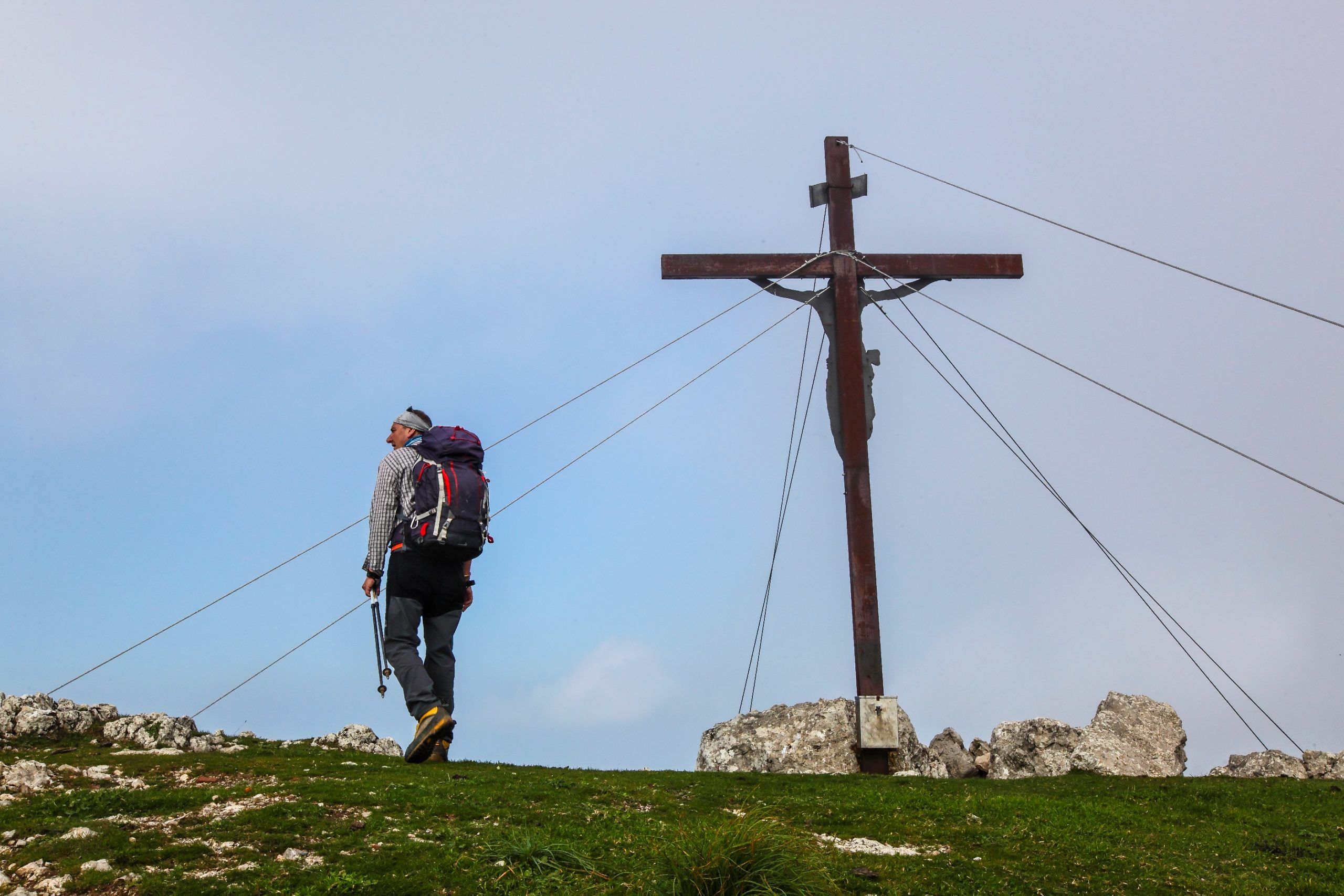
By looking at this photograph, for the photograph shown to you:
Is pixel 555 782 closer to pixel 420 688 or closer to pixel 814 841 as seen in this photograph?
pixel 420 688

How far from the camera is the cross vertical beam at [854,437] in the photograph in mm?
12758

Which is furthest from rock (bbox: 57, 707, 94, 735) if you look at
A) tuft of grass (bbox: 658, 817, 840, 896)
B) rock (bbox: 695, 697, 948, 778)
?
tuft of grass (bbox: 658, 817, 840, 896)

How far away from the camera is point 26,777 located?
834cm

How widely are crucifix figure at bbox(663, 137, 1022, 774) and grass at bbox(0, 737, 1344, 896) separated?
3.20 meters

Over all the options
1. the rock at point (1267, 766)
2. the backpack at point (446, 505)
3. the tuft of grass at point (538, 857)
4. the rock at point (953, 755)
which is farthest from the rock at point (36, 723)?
the rock at point (1267, 766)

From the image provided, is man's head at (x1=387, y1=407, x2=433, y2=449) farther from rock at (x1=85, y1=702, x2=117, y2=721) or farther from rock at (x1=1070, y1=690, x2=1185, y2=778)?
rock at (x1=1070, y1=690, x2=1185, y2=778)

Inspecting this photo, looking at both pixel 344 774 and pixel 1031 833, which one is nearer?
pixel 1031 833

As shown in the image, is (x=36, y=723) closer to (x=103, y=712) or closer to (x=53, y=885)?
(x=103, y=712)

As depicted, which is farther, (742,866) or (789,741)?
(789,741)

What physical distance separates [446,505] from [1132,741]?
7989 mm

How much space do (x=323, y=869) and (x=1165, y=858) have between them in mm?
5773

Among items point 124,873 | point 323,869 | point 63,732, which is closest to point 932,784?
point 323,869

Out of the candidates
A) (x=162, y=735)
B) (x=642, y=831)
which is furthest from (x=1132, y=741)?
(x=162, y=735)

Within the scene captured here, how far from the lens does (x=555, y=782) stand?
30.5 ft
